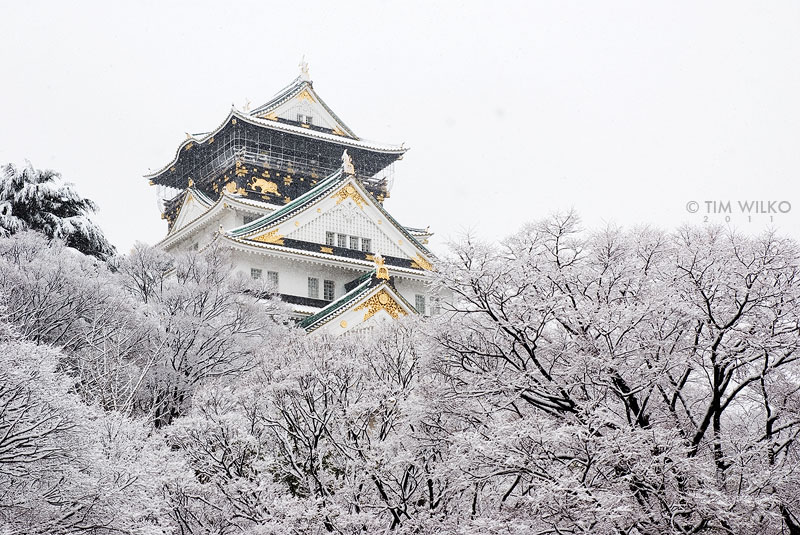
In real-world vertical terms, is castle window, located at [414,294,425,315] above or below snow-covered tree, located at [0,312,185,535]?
above

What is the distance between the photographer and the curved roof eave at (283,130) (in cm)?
3906

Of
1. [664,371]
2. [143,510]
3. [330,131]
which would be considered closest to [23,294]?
[143,510]

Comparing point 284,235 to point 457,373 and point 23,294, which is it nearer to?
point 23,294

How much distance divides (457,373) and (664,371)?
358cm

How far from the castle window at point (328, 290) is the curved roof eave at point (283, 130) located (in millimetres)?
8488

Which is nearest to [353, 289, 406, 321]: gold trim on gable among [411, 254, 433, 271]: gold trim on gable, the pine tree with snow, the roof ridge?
the roof ridge

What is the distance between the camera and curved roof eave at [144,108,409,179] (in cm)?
3906

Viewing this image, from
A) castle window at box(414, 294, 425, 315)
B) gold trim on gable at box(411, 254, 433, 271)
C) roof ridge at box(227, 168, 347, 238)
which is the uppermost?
roof ridge at box(227, 168, 347, 238)

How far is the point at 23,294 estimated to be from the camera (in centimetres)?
2050

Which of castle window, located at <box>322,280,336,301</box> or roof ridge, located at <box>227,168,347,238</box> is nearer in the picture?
roof ridge, located at <box>227,168,347,238</box>

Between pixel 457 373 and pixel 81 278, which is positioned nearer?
pixel 457 373

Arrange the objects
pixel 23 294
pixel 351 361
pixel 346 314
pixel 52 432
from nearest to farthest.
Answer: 1. pixel 52 432
2. pixel 351 361
3. pixel 23 294
4. pixel 346 314

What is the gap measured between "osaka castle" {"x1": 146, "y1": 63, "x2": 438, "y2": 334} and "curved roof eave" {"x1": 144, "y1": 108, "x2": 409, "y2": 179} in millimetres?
56

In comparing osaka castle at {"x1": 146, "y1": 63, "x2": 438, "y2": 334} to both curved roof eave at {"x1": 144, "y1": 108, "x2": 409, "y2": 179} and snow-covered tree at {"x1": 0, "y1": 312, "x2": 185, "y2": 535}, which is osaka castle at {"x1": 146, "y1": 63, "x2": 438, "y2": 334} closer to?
curved roof eave at {"x1": 144, "y1": 108, "x2": 409, "y2": 179}
